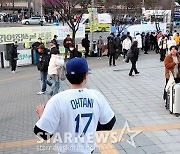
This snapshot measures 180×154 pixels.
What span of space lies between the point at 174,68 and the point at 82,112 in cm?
561

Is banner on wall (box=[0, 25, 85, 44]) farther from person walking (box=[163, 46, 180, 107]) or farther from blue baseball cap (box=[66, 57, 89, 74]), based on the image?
blue baseball cap (box=[66, 57, 89, 74])

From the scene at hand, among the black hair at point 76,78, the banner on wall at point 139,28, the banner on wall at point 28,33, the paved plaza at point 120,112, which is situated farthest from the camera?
the banner on wall at point 139,28

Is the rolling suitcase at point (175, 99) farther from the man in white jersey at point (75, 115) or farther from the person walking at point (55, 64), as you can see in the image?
the man in white jersey at point (75, 115)

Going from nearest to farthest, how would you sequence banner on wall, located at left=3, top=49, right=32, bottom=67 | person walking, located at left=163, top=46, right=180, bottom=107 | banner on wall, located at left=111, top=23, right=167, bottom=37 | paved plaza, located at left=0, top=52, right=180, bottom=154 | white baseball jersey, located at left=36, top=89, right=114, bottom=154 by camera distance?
white baseball jersey, located at left=36, top=89, right=114, bottom=154
paved plaza, located at left=0, top=52, right=180, bottom=154
person walking, located at left=163, top=46, right=180, bottom=107
banner on wall, located at left=3, top=49, right=32, bottom=67
banner on wall, located at left=111, top=23, right=167, bottom=37

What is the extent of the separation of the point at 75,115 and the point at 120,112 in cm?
503

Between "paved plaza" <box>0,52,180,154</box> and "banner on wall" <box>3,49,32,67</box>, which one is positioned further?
"banner on wall" <box>3,49,32,67</box>

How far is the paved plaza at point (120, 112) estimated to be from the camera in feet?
18.3

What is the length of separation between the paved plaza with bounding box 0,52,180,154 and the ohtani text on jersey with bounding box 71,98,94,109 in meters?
2.78

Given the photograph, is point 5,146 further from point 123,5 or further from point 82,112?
point 123,5

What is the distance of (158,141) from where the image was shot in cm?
570

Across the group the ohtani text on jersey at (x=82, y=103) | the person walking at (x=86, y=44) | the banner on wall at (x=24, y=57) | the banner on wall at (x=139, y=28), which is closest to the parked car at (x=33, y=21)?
the banner on wall at (x=139, y=28)

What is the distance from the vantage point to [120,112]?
7.59m

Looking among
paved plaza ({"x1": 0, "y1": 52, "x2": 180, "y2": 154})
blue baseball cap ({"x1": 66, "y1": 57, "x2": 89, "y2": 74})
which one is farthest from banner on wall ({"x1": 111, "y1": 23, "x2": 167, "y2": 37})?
blue baseball cap ({"x1": 66, "y1": 57, "x2": 89, "y2": 74})

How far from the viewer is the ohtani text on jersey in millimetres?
2643
